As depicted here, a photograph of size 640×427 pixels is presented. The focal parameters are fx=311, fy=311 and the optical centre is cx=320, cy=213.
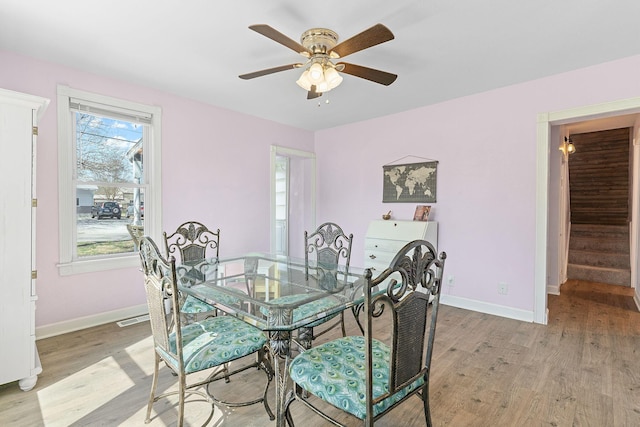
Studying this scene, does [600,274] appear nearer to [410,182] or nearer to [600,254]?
[600,254]

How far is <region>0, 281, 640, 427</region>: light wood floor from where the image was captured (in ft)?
5.81

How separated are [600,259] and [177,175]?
659 centimetres

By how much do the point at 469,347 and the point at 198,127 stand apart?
3738mm

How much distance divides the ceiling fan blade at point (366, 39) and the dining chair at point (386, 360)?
122cm

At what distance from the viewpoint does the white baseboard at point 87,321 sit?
279 centimetres

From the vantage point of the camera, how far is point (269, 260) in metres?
3.04

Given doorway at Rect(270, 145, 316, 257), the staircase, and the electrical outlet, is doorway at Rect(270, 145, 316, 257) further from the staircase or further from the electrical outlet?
the staircase

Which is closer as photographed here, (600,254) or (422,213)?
(422,213)

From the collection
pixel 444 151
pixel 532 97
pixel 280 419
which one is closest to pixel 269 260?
pixel 280 419

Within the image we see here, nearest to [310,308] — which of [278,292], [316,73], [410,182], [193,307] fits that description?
[278,292]

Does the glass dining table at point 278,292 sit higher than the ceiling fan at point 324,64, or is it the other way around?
the ceiling fan at point 324,64

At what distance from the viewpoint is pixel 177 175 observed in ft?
11.9

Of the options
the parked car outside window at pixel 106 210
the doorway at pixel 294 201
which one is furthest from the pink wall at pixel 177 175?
the doorway at pixel 294 201

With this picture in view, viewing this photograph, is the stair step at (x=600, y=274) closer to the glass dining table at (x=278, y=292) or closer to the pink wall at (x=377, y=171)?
the pink wall at (x=377, y=171)
